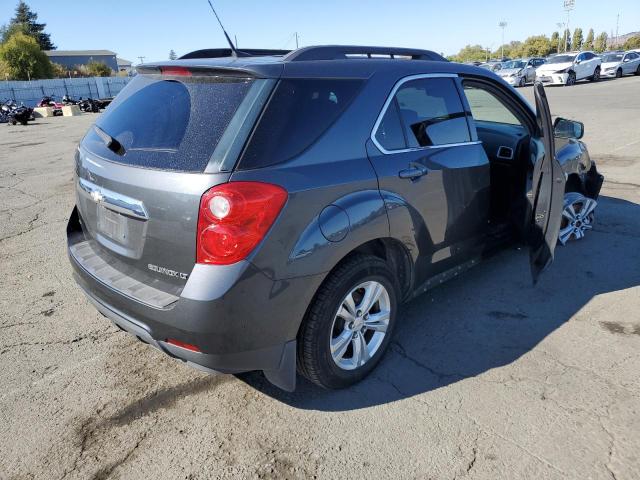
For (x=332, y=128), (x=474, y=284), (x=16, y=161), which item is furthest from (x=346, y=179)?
(x=16, y=161)

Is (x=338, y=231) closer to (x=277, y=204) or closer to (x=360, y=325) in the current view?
(x=277, y=204)

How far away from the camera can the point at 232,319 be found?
7.25 feet

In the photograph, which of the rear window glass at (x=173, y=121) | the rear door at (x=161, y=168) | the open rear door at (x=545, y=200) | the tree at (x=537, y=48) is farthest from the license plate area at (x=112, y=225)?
the tree at (x=537, y=48)

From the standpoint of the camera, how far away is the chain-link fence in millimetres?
41719

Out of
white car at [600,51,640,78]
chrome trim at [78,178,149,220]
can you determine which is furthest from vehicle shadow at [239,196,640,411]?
white car at [600,51,640,78]

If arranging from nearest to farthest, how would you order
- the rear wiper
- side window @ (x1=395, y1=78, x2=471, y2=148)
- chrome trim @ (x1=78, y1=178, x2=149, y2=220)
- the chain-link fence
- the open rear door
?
chrome trim @ (x1=78, y1=178, x2=149, y2=220) → the rear wiper → side window @ (x1=395, y1=78, x2=471, y2=148) → the open rear door → the chain-link fence

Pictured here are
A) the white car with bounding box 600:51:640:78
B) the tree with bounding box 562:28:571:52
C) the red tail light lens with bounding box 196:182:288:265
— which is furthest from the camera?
the tree with bounding box 562:28:571:52

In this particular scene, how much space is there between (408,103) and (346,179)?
85 cm

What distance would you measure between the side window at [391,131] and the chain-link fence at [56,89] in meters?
40.1

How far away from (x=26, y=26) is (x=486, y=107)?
102453 mm

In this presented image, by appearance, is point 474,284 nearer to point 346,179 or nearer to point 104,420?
point 346,179

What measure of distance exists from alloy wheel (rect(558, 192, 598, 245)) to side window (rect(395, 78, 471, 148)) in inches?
75.2

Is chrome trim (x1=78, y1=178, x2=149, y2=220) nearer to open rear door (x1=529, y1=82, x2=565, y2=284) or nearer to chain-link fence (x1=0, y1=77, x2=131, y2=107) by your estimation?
open rear door (x1=529, y1=82, x2=565, y2=284)

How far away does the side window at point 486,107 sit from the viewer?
3.81 metres
